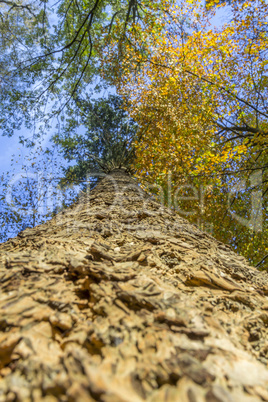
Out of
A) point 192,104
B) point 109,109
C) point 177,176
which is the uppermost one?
point 109,109

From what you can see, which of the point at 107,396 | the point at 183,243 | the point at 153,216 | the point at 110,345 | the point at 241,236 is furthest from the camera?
the point at 241,236

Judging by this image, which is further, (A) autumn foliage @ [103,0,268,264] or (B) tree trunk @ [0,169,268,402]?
(A) autumn foliage @ [103,0,268,264]

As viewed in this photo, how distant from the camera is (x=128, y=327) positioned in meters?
0.82

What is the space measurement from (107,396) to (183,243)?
1.43 metres

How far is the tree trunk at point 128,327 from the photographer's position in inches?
23.6

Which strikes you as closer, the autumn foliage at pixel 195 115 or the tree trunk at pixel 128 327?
the tree trunk at pixel 128 327

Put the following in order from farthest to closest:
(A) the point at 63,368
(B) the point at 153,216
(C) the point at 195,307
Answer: (B) the point at 153,216
(C) the point at 195,307
(A) the point at 63,368

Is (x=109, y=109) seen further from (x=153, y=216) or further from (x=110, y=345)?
(x=110, y=345)

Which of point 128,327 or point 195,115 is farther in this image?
point 195,115

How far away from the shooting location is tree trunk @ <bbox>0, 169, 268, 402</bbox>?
60 centimetres

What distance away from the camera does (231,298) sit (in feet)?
4.04

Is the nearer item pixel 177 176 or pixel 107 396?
pixel 107 396

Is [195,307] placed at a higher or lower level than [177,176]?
lower

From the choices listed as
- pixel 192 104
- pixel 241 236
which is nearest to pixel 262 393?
pixel 192 104
